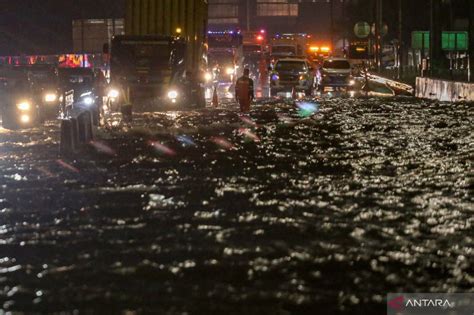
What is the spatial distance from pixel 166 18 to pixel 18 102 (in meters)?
8.55

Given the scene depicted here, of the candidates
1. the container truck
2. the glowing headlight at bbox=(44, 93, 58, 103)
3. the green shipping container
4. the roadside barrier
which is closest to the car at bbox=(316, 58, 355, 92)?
the green shipping container

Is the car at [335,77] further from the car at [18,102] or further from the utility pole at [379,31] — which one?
the car at [18,102]

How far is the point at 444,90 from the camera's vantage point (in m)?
44.2

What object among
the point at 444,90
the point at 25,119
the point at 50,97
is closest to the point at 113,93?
the point at 50,97

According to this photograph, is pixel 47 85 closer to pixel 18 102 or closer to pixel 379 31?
pixel 18 102

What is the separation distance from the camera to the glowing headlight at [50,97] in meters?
33.7

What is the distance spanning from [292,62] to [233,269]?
43.1 meters

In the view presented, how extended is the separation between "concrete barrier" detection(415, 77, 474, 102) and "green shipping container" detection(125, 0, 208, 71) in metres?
10.3

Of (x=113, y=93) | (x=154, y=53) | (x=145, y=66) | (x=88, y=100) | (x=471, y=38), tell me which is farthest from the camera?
(x=471, y=38)

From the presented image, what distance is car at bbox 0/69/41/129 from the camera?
3000cm

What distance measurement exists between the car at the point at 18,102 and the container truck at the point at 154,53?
5155 millimetres

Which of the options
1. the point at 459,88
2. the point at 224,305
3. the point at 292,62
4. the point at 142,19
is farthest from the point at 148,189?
the point at 292,62

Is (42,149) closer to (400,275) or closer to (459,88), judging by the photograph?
(400,275)

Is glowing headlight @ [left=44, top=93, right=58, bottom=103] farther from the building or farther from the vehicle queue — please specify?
the building
